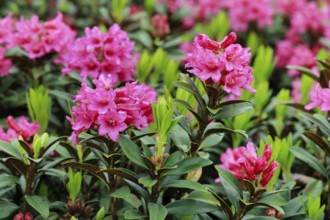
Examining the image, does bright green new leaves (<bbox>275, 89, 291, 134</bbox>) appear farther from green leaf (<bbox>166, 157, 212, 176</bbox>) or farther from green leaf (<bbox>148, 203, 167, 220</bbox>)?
green leaf (<bbox>148, 203, 167, 220</bbox>)

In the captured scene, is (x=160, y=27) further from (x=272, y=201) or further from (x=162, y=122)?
(x=272, y=201)

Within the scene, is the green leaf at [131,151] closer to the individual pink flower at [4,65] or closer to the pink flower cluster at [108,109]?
the pink flower cluster at [108,109]

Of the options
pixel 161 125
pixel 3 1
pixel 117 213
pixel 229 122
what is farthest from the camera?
pixel 3 1

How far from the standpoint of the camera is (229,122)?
10.1 ft

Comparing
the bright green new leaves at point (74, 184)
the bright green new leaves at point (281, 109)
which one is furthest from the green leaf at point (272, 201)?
the bright green new leaves at point (281, 109)

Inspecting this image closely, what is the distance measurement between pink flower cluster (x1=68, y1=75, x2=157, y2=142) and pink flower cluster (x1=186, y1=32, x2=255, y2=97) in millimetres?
288

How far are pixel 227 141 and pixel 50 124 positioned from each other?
3.45 feet

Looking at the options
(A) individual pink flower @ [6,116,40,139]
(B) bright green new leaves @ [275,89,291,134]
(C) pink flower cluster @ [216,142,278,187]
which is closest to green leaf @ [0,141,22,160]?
(A) individual pink flower @ [6,116,40,139]

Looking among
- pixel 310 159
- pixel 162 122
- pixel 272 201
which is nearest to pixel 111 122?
pixel 162 122

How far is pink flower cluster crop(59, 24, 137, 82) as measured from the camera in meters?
3.02

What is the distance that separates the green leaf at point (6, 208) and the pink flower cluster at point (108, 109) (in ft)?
1.58

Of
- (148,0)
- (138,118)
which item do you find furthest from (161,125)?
(148,0)

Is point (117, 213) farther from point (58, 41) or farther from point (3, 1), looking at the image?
point (3, 1)

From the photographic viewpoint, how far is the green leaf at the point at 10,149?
2.39 metres
